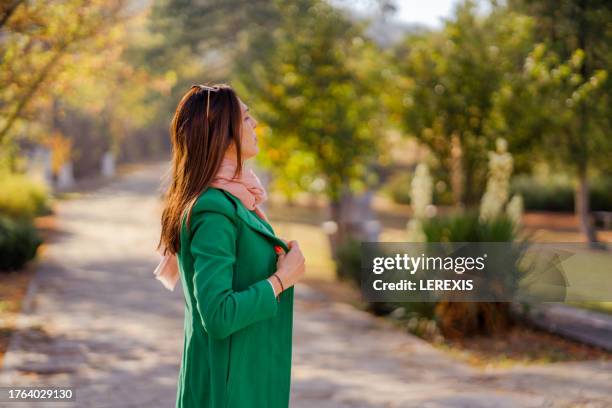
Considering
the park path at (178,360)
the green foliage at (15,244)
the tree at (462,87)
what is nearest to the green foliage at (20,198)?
the green foliage at (15,244)

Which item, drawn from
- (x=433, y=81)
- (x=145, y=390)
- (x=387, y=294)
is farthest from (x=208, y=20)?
(x=145, y=390)

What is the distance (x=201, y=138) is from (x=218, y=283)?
0.49 m

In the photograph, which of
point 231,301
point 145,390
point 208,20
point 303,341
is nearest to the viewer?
point 231,301

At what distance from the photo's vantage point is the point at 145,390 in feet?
19.5

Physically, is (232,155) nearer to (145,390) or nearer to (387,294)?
(145,390)

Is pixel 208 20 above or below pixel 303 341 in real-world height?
above

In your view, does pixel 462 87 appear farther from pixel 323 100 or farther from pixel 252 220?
pixel 252 220

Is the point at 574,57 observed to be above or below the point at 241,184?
above

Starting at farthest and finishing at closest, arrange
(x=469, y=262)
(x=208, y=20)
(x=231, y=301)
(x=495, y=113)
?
(x=208, y=20)
(x=495, y=113)
(x=469, y=262)
(x=231, y=301)

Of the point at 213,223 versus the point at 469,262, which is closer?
the point at 213,223

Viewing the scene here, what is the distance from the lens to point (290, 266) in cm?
254

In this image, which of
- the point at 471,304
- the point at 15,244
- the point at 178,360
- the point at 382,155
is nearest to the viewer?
the point at 178,360

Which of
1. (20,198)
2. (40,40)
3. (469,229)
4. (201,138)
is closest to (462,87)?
(469,229)

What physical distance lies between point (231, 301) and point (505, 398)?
3.56 m
